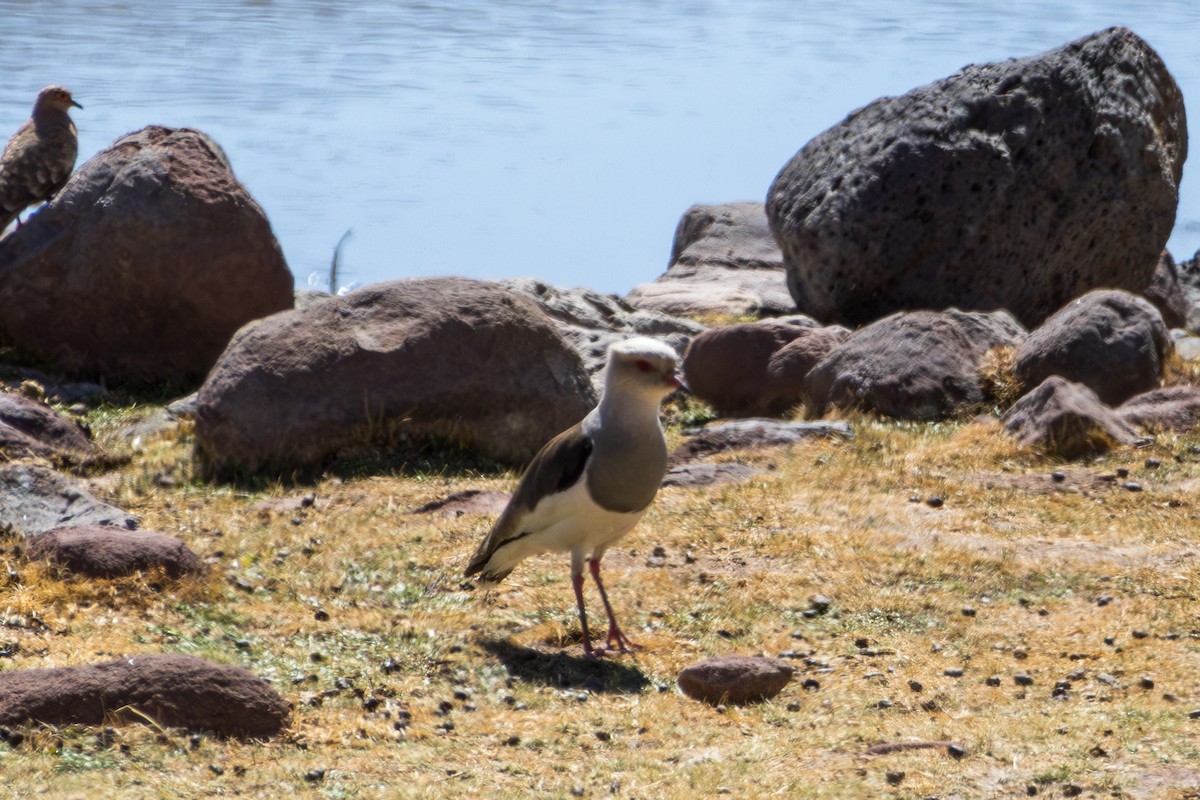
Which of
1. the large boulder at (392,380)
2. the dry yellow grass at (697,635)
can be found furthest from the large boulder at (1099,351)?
the large boulder at (392,380)

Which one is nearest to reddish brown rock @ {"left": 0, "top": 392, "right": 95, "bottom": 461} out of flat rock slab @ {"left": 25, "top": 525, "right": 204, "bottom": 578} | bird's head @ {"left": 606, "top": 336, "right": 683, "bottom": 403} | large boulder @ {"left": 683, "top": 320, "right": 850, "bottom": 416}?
flat rock slab @ {"left": 25, "top": 525, "right": 204, "bottom": 578}

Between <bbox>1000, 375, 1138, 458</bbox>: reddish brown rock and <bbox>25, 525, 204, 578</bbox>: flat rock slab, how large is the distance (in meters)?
6.12

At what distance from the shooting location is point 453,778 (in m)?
5.97

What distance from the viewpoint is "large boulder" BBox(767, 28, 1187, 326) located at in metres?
15.6

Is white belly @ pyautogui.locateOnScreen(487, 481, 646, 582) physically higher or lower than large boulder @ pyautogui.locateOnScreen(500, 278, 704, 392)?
higher

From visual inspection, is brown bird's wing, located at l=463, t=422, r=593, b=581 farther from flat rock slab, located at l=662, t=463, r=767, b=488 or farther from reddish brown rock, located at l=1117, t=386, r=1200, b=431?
reddish brown rock, located at l=1117, t=386, r=1200, b=431

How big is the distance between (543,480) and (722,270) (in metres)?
14.5

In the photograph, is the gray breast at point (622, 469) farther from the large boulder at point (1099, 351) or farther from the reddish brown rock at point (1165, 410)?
the large boulder at point (1099, 351)

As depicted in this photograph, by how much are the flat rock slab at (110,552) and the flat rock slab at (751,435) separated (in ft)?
14.8

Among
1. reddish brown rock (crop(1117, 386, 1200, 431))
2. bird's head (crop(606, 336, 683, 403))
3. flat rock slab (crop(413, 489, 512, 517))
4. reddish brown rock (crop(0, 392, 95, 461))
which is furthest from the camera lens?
reddish brown rock (crop(1117, 386, 1200, 431))

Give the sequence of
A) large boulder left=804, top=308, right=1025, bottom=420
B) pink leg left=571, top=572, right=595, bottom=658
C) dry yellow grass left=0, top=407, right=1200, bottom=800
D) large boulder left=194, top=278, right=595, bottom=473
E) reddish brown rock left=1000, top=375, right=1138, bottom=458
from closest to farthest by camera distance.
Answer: dry yellow grass left=0, top=407, right=1200, bottom=800, pink leg left=571, top=572, right=595, bottom=658, large boulder left=194, top=278, right=595, bottom=473, reddish brown rock left=1000, top=375, right=1138, bottom=458, large boulder left=804, top=308, right=1025, bottom=420

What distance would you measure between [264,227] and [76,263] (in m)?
1.67

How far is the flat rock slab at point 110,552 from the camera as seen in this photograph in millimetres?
7883

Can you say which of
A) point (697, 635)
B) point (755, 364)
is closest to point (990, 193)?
point (755, 364)
